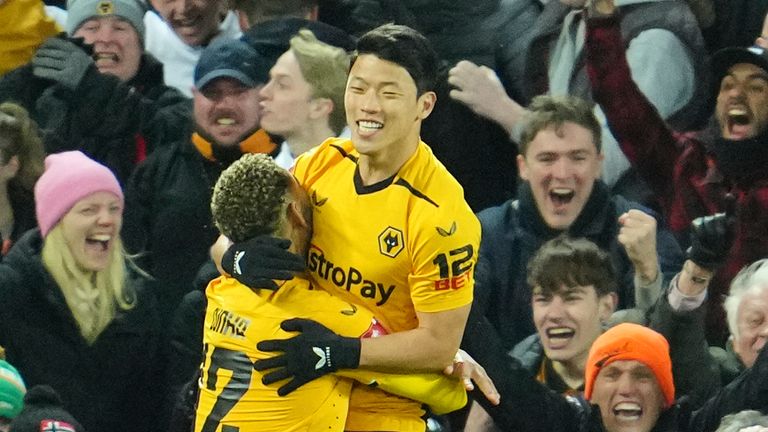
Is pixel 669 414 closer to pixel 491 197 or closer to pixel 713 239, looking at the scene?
pixel 713 239

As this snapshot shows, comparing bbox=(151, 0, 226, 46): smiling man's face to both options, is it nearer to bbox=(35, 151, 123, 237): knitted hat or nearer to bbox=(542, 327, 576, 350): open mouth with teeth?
bbox=(35, 151, 123, 237): knitted hat

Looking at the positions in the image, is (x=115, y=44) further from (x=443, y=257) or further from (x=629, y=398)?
(x=443, y=257)

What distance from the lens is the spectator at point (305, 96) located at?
785 cm

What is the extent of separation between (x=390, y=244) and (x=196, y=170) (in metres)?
2.34

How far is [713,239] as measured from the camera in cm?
709

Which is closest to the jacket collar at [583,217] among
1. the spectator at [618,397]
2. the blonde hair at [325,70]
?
the spectator at [618,397]

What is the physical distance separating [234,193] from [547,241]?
205 centimetres

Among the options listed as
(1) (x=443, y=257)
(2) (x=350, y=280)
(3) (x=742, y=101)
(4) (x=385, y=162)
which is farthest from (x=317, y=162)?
(3) (x=742, y=101)

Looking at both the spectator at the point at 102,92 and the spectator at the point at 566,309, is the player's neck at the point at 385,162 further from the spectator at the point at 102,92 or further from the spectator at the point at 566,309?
the spectator at the point at 102,92

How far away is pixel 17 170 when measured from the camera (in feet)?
25.8

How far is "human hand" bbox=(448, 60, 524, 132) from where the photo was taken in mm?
7980

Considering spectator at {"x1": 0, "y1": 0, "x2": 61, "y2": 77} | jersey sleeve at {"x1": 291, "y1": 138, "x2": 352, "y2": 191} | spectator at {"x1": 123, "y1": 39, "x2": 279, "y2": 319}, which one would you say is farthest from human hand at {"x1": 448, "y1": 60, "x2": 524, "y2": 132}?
jersey sleeve at {"x1": 291, "y1": 138, "x2": 352, "y2": 191}

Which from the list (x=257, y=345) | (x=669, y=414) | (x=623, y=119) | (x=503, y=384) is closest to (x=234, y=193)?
(x=257, y=345)

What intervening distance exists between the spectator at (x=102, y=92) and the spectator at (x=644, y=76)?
1140 mm
